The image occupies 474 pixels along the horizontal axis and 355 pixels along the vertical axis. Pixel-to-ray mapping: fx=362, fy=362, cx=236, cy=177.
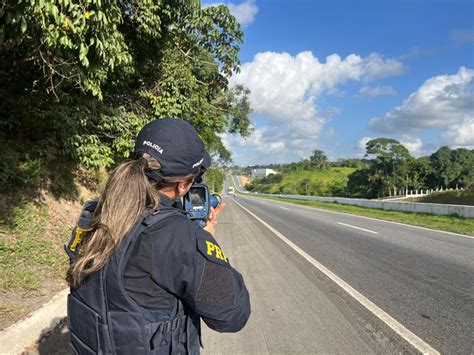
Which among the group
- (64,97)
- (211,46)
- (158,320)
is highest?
(211,46)

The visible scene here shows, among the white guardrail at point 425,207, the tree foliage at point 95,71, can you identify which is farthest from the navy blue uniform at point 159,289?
the white guardrail at point 425,207

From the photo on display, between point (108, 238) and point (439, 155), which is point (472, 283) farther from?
point (439, 155)

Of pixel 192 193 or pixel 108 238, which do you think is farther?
pixel 192 193

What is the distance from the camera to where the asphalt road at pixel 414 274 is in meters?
4.10

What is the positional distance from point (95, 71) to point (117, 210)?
177 inches

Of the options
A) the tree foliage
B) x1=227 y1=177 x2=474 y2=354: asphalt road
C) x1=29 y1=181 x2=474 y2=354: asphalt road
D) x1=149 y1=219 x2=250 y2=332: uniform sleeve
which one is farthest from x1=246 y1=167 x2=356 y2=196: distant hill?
x1=149 y1=219 x2=250 y2=332: uniform sleeve

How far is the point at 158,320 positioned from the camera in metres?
1.43

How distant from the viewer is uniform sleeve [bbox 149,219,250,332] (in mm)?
1369

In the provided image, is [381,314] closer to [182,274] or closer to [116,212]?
[182,274]

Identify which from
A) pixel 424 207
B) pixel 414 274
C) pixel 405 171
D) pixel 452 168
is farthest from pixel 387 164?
pixel 414 274

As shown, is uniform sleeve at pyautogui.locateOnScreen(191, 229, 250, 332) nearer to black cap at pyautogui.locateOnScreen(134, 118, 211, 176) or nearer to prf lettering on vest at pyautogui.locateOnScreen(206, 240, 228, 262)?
prf lettering on vest at pyautogui.locateOnScreen(206, 240, 228, 262)

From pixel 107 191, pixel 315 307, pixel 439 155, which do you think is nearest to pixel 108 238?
pixel 107 191

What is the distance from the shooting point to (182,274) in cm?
137

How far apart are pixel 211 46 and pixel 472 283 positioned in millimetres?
8628
